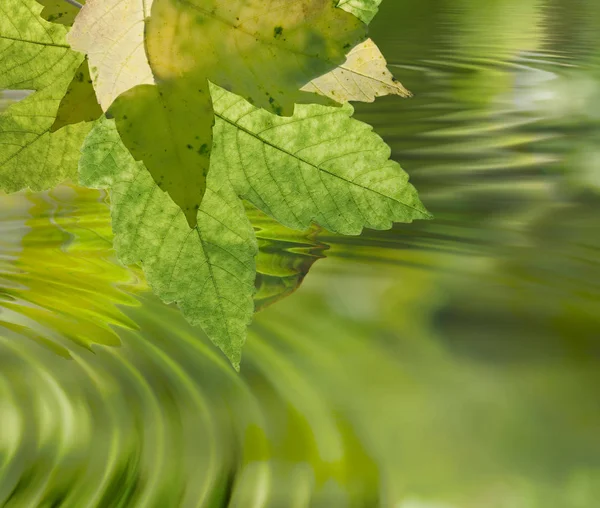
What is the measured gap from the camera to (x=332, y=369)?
395mm

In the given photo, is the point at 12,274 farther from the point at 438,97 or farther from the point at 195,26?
the point at 438,97

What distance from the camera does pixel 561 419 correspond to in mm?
356

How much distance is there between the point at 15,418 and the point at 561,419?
0.25 meters

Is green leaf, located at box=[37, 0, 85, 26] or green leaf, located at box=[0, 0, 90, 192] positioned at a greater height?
green leaf, located at box=[37, 0, 85, 26]

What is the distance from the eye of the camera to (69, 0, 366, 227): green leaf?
0.65ft

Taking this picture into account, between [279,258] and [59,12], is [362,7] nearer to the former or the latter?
[59,12]

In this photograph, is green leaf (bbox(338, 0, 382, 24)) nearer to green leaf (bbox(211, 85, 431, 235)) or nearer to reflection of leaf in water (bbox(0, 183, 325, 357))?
green leaf (bbox(211, 85, 431, 235))

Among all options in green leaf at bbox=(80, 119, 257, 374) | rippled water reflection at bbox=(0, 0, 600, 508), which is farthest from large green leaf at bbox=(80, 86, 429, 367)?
rippled water reflection at bbox=(0, 0, 600, 508)

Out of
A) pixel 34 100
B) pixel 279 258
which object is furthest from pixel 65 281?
pixel 34 100

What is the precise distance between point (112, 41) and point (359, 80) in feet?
0.24

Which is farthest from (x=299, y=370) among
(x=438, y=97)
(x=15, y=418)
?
(x=438, y=97)

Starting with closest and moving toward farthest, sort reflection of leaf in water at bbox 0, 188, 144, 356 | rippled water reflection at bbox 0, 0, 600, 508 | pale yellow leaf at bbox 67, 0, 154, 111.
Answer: pale yellow leaf at bbox 67, 0, 154, 111
rippled water reflection at bbox 0, 0, 600, 508
reflection of leaf in water at bbox 0, 188, 144, 356

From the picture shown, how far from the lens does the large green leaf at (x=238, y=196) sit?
8.6 inches

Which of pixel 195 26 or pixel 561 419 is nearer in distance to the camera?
pixel 195 26
